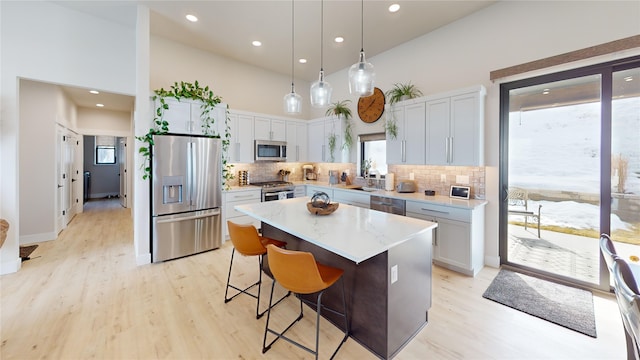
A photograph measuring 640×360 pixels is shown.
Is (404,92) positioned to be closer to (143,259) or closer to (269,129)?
(269,129)

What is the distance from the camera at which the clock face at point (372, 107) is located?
4629 millimetres

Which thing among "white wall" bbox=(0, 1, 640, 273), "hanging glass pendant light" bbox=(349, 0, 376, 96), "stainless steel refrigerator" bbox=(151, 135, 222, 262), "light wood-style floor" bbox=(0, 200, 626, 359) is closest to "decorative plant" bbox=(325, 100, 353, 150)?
"white wall" bbox=(0, 1, 640, 273)

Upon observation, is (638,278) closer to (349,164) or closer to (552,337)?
(552,337)

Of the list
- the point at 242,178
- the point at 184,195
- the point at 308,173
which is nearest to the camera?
the point at 184,195

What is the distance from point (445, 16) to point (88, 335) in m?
5.35

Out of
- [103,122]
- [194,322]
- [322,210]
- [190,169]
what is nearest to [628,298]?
[322,210]

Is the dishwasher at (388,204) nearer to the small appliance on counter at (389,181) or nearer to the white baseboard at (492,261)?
the small appliance on counter at (389,181)

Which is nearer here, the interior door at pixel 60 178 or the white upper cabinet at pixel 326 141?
the interior door at pixel 60 178

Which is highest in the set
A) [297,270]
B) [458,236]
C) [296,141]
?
[296,141]

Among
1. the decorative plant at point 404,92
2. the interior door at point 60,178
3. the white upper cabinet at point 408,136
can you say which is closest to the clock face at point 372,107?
the decorative plant at point 404,92

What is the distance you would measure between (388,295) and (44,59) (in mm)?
5179

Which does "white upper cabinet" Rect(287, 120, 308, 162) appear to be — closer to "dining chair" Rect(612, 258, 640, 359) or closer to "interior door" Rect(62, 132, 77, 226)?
"interior door" Rect(62, 132, 77, 226)

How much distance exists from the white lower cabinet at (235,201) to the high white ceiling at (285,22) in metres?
2.64

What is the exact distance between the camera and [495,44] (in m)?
3.24
